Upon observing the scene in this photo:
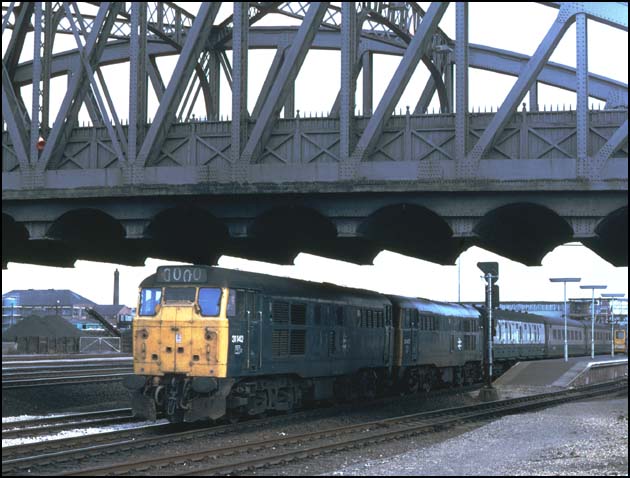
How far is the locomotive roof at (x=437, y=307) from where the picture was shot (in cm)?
3300

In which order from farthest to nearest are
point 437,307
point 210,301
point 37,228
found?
point 437,307 < point 37,228 < point 210,301

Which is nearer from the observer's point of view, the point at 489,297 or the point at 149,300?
the point at 149,300

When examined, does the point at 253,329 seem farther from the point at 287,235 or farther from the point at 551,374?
the point at 551,374

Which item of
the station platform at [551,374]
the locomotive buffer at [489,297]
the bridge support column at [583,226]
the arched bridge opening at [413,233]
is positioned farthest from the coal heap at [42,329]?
the bridge support column at [583,226]

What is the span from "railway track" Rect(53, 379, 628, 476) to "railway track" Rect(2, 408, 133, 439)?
467cm

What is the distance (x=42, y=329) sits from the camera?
225ft

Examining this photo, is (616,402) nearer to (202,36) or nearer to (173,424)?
(173,424)

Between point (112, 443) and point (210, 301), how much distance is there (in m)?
Result: 4.10

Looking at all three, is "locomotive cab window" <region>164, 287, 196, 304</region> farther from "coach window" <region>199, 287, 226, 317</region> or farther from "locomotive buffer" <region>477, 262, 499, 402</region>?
"locomotive buffer" <region>477, 262, 499, 402</region>

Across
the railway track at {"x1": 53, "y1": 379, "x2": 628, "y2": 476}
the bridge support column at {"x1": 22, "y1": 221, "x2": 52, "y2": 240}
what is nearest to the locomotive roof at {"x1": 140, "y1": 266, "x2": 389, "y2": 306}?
the bridge support column at {"x1": 22, "y1": 221, "x2": 52, "y2": 240}

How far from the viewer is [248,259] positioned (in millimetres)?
30219

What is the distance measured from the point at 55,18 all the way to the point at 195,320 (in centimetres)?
894

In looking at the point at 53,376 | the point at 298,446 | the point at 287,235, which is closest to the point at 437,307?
the point at 287,235

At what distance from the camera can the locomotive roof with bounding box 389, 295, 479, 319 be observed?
108ft
